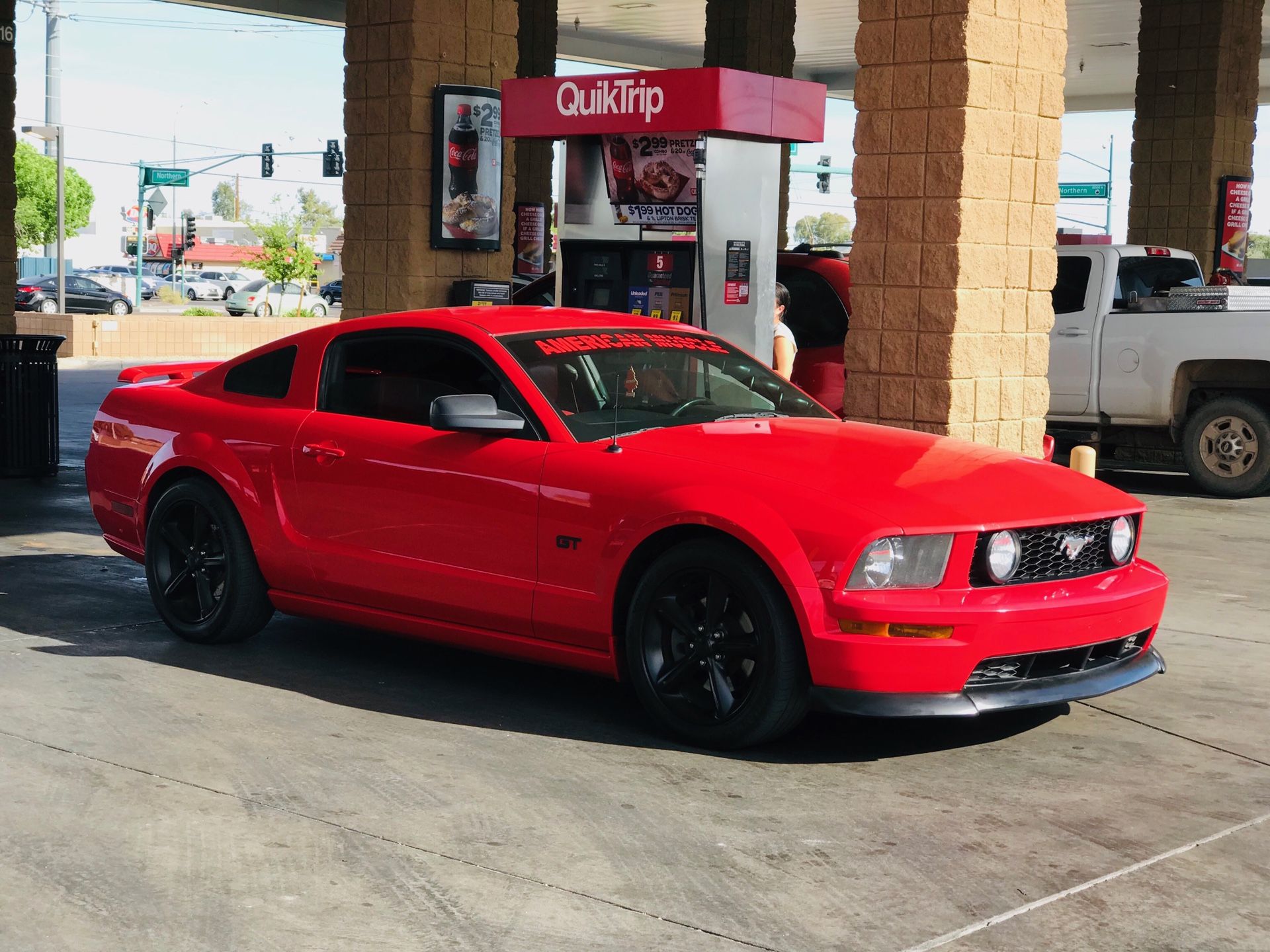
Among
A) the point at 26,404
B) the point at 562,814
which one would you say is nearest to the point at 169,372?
the point at 562,814

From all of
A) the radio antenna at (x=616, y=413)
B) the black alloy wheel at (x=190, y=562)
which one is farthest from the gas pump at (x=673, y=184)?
the black alloy wheel at (x=190, y=562)

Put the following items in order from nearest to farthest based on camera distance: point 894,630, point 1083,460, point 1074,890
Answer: point 1074,890, point 894,630, point 1083,460

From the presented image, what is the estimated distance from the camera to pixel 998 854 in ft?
15.4

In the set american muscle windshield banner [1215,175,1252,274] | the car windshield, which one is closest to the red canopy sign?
the car windshield

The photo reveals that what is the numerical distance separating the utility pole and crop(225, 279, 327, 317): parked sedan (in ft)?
25.7

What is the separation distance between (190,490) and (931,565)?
11.3ft

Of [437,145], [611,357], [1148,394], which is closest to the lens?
[611,357]

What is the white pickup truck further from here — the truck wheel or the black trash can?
the black trash can

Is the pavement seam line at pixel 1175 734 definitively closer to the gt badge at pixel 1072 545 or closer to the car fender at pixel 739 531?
the gt badge at pixel 1072 545

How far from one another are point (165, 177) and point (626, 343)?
60889 mm

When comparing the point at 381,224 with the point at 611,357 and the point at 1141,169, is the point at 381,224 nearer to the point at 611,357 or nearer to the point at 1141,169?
the point at 611,357

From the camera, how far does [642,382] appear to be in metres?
6.61

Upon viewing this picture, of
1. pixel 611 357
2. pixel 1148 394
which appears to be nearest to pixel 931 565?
pixel 611 357

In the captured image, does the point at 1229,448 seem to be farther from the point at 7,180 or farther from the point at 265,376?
the point at 7,180
